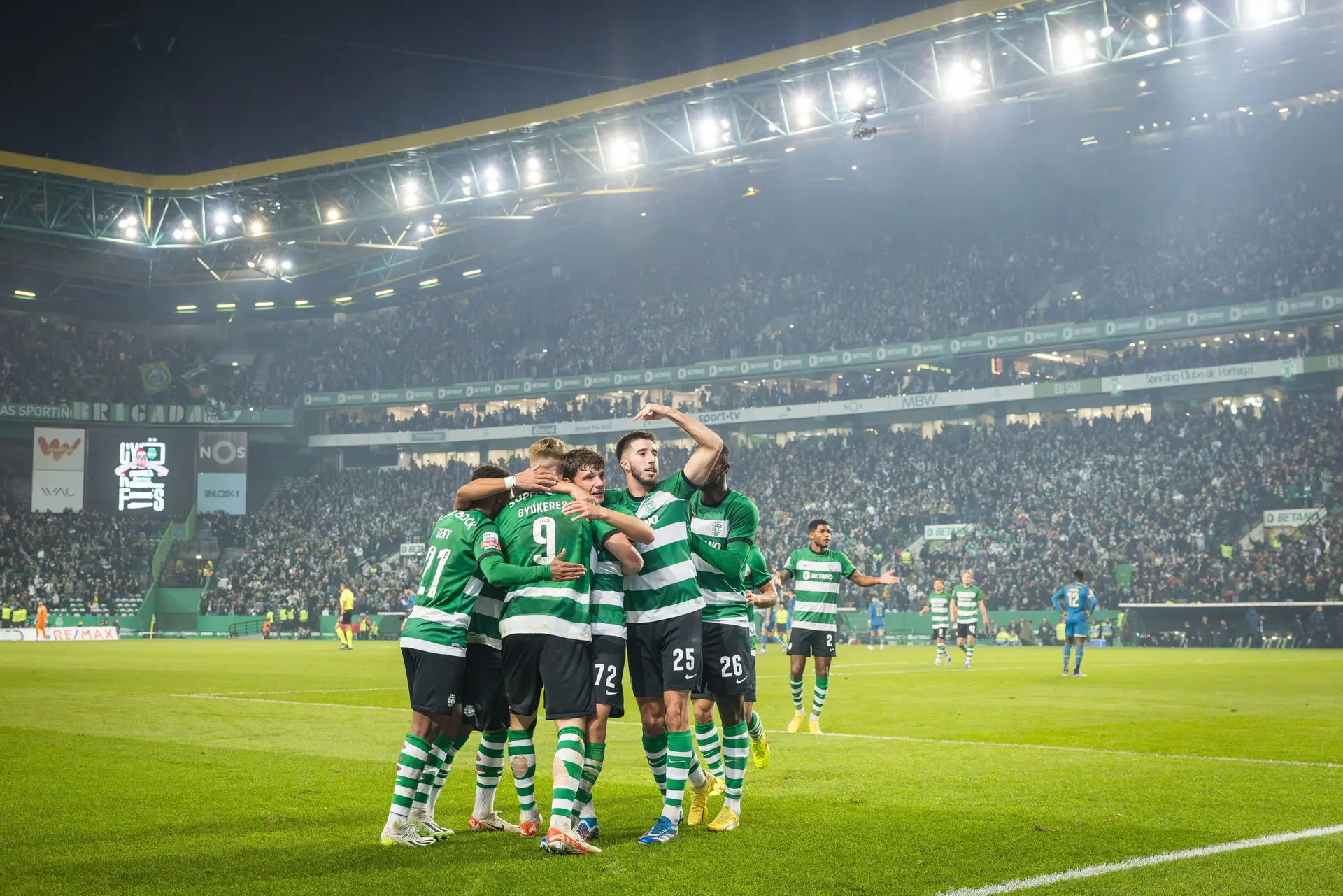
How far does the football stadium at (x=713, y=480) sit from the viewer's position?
23.3ft

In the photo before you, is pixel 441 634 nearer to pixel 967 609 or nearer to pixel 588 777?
pixel 588 777

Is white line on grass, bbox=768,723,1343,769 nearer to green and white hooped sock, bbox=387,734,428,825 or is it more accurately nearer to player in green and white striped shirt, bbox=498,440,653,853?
player in green and white striped shirt, bbox=498,440,653,853

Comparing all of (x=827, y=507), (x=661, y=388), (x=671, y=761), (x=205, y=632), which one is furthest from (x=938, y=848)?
(x=661, y=388)

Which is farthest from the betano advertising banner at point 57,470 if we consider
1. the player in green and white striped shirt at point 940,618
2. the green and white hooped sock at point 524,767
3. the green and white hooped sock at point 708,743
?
the green and white hooped sock at point 524,767

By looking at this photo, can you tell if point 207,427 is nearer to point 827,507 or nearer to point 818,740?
point 827,507

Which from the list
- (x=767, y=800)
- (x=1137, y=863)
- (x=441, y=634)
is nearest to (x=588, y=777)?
(x=441, y=634)

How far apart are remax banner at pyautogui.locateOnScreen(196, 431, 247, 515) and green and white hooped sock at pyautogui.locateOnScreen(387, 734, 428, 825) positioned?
5501 centimetres

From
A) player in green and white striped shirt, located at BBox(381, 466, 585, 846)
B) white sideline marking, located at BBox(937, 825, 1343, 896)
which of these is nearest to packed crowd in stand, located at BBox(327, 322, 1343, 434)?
white sideline marking, located at BBox(937, 825, 1343, 896)

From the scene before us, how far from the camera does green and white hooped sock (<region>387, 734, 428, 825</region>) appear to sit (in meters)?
6.89

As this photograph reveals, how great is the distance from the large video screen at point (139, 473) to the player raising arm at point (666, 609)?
5345 centimetres

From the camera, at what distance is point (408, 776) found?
22.9 feet

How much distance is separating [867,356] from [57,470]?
3760 centimetres

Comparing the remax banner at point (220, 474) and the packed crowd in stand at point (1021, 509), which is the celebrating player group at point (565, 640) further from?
the remax banner at point (220, 474)

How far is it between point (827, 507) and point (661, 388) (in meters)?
13.5
